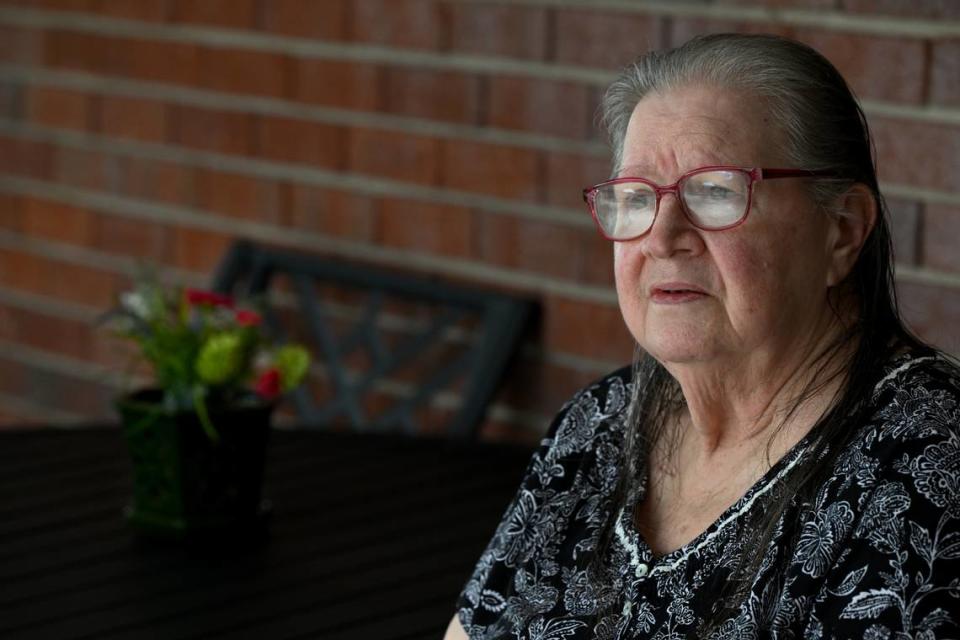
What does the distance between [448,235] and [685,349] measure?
171cm

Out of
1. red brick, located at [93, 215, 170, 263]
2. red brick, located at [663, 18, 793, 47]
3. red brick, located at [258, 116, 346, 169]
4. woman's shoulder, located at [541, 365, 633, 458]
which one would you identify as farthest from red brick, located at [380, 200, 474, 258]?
woman's shoulder, located at [541, 365, 633, 458]

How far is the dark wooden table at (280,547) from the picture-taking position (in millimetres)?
2061

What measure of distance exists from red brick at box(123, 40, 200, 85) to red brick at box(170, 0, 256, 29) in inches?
2.6

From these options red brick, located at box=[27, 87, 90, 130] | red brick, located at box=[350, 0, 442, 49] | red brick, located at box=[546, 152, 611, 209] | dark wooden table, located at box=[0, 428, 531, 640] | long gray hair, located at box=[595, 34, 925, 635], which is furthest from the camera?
red brick, located at box=[27, 87, 90, 130]

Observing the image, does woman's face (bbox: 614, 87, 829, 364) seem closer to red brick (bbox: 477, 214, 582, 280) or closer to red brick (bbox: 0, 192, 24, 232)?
red brick (bbox: 477, 214, 582, 280)

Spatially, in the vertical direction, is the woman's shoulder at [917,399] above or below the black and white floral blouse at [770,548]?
above

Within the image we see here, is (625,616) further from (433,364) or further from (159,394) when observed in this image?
(433,364)

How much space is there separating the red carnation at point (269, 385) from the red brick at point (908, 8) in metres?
1.10

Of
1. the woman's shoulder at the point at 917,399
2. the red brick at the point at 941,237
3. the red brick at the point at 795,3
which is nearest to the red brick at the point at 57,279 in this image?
the red brick at the point at 795,3

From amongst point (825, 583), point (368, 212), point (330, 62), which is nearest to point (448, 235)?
point (368, 212)

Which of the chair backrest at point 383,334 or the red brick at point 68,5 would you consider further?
the red brick at point 68,5

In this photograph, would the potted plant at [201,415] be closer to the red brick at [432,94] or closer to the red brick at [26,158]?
the red brick at [432,94]

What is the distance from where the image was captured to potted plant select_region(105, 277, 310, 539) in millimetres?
2271

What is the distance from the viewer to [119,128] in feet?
13.0
